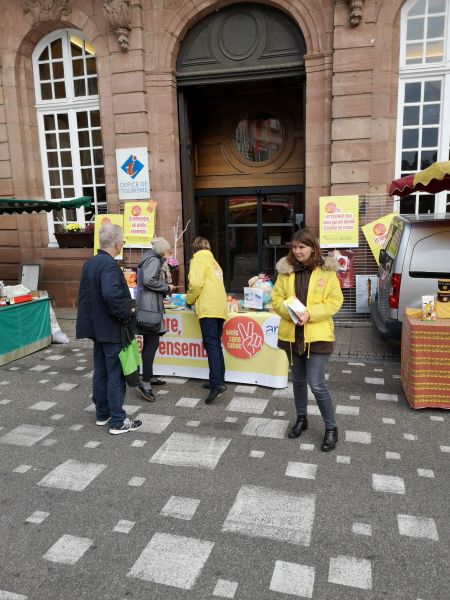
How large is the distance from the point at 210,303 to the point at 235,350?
86cm

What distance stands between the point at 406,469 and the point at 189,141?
28.8ft

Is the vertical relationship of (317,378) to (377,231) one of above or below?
below

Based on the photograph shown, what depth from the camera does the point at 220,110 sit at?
1151 cm

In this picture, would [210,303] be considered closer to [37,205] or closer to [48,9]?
[37,205]

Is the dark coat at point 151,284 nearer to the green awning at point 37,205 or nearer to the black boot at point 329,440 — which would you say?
the black boot at point 329,440

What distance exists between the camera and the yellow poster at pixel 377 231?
29.5ft

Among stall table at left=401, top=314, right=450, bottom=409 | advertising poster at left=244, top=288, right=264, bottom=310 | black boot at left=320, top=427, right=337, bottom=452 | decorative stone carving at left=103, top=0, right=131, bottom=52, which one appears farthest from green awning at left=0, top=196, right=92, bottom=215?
stall table at left=401, top=314, right=450, bottom=409

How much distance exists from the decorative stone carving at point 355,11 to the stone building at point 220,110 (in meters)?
0.02

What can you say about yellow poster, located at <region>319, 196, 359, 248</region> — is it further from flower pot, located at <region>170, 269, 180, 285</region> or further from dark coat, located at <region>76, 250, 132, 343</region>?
dark coat, located at <region>76, 250, 132, 343</region>

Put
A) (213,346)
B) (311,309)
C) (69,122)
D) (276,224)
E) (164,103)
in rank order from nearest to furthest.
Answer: (311,309)
(213,346)
(164,103)
(69,122)
(276,224)

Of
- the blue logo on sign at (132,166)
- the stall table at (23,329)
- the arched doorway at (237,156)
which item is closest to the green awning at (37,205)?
Answer: the blue logo on sign at (132,166)

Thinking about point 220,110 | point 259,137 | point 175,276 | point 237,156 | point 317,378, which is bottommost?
point 317,378

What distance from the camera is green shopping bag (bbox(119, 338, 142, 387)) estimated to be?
4664 millimetres

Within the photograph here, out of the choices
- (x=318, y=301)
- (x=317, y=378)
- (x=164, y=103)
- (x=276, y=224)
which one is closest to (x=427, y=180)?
(x=318, y=301)
